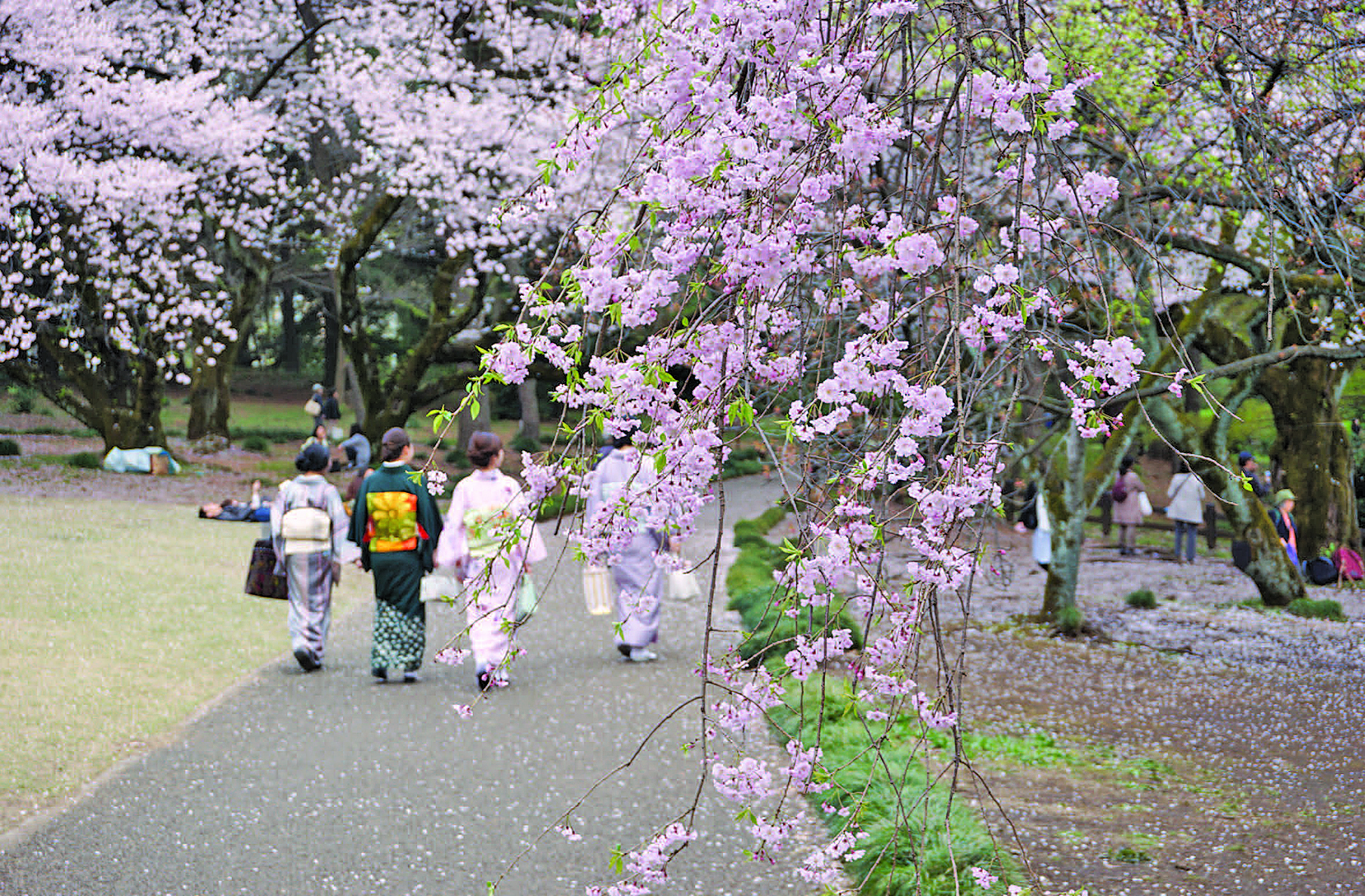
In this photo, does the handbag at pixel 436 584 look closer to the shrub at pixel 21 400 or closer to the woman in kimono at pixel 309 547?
the woman in kimono at pixel 309 547

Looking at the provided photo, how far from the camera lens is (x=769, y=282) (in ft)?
8.57

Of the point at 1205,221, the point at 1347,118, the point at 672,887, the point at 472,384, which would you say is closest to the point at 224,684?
the point at 672,887

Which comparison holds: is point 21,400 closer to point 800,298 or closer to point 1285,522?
point 1285,522

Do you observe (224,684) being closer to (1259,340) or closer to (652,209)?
(652,209)

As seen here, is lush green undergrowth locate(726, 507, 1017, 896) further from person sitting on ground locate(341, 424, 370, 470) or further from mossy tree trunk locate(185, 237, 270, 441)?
mossy tree trunk locate(185, 237, 270, 441)

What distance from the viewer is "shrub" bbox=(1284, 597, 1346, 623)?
1325 centimetres

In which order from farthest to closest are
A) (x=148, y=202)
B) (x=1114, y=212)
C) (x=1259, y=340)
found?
(x=148, y=202) → (x=1259, y=340) → (x=1114, y=212)

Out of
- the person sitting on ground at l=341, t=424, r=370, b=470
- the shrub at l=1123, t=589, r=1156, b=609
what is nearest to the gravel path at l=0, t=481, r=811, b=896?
the shrub at l=1123, t=589, r=1156, b=609

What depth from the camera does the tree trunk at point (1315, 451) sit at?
56.3 feet

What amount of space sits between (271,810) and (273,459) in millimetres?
22614

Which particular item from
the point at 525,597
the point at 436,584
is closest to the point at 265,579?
the point at 436,584

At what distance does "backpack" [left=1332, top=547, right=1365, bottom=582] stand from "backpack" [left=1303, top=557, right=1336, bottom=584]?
0.13m

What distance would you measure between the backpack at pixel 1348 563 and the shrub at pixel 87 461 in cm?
1941

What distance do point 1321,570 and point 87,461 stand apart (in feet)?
64.3
